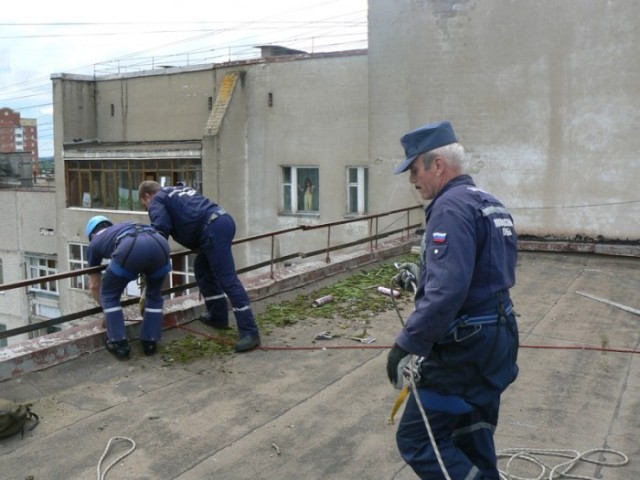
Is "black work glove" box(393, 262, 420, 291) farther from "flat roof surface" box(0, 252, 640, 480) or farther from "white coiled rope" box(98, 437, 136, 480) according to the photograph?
"white coiled rope" box(98, 437, 136, 480)

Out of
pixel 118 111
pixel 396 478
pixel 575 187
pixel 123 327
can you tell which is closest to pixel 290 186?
pixel 118 111

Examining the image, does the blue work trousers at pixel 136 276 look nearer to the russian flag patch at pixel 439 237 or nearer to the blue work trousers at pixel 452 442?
the blue work trousers at pixel 452 442

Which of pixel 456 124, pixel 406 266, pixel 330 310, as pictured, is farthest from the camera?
pixel 456 124

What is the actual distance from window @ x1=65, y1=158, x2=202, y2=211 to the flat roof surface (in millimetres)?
21539

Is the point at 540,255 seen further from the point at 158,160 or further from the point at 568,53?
the point at 158,160

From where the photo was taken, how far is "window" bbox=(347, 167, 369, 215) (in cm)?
2425

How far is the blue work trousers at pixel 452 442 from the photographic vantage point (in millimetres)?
3033

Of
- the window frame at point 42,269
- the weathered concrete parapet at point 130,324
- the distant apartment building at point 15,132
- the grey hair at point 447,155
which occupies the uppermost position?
the distant apartment building at point 15,132

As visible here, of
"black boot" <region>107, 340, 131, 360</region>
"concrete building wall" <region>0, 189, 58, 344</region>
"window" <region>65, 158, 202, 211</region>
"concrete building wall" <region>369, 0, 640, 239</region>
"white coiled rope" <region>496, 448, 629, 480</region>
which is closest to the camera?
"white coiled rope" <region>496, 448, 629, 480</region>

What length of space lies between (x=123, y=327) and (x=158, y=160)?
23274mm

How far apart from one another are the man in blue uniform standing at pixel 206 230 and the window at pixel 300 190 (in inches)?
741

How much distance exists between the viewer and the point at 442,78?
15.1 m

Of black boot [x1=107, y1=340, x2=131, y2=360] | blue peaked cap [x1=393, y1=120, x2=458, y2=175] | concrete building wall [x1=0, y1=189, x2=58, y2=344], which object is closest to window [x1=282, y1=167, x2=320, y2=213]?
concrete building wall [x1=0, y1=189, x2=58, y2=344]

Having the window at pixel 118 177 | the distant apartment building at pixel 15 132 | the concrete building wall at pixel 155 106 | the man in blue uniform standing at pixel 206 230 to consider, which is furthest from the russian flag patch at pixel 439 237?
the distant apartment building at pixel 15 132
